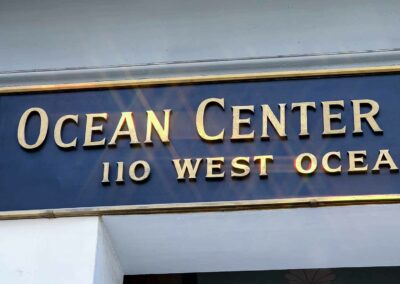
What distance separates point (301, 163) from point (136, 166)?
2.40 ft

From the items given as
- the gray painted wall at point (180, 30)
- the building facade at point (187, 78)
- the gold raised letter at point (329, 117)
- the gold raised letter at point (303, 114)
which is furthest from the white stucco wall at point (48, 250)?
the gold raised letter at point (329, 117)

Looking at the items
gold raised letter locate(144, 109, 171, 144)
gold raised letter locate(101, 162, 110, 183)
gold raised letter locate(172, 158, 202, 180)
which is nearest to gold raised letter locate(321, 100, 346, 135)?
gold raised letter locate(172, 158, 202, 180)

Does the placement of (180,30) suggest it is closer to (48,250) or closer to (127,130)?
(127,130)

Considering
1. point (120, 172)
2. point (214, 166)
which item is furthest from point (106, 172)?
point (214, 166)

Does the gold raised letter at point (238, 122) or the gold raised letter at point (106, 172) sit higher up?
the gold raised letter at point (238, 122)

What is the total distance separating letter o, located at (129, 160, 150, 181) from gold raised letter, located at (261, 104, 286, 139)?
54 cm

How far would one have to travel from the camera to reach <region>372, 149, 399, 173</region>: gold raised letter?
13.4ft

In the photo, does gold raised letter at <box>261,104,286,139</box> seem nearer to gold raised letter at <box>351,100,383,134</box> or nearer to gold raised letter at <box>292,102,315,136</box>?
gold raised letter at <box>292,102,315,136</box>

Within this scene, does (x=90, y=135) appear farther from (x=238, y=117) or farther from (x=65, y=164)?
(x=238, y=117)

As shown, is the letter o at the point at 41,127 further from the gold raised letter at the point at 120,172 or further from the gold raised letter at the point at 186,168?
the gold raised letter at the point at 186,168

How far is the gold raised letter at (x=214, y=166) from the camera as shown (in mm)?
4148

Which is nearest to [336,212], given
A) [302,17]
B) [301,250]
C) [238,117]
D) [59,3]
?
[301,250]

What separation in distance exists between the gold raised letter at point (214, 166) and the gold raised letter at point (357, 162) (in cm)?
56

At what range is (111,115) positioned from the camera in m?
4.36
